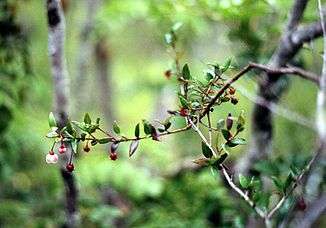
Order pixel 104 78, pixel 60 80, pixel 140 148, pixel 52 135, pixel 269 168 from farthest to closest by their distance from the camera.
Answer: pixel 104 78 → pixel 140 148 → pixel 269 168 → pixel 60 80 → pixel 52 135

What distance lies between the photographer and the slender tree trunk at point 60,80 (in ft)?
5.01

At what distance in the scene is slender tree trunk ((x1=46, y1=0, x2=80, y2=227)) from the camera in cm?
153

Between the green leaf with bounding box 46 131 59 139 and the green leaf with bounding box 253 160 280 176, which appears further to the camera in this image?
the green leaf with bounding box 253 160 280 176

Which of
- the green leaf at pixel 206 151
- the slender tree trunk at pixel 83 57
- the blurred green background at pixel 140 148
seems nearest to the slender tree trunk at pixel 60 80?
the blurred green background at pixel 140 148

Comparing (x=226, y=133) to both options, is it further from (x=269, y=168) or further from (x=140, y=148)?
(x=140, y=148)

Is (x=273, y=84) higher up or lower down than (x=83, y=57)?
lower down

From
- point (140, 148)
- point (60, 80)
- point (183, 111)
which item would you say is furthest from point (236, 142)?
point (140, 148)

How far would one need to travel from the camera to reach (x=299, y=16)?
1578mm

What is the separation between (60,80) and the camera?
1.66 metres

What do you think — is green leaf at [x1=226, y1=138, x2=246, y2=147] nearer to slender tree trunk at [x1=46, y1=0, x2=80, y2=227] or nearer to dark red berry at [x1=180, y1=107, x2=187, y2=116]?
dark red berry at [x1=180, y1=107, x2=187, y2=116]

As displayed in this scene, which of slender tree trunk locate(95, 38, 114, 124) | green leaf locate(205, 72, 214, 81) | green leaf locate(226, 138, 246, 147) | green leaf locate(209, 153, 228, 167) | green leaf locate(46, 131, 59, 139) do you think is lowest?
green leaf locate(209, 153, 228, 167)

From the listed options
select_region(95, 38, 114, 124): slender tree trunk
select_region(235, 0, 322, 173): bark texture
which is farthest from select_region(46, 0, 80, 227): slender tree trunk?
select_region(95, 38, 114, 124): slender tree trunk

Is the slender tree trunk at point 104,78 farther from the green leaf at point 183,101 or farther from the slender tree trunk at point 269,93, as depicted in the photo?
the green leaf at point 183,101

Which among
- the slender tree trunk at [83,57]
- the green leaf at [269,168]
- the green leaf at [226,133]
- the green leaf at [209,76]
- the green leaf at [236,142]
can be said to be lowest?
the green leaf at [236,142]
